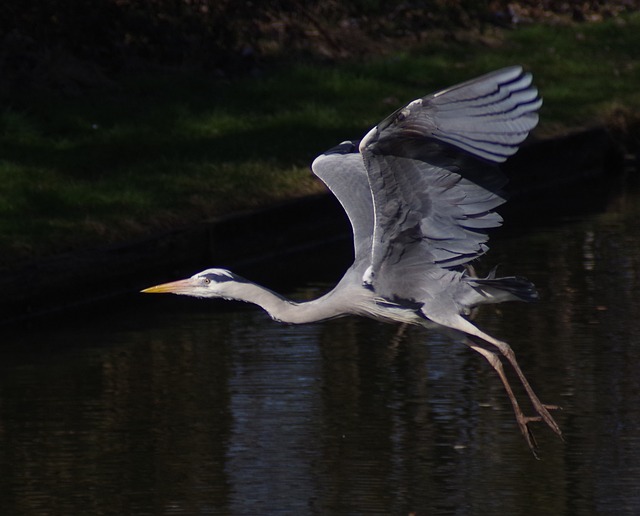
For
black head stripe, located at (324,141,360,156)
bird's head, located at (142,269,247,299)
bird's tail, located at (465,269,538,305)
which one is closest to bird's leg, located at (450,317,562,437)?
bird's tail, located at (465,269,538,305)

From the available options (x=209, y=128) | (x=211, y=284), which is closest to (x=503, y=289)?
(x=211, y=284)

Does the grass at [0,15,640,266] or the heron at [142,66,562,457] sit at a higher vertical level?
the grass at [0,15,640,266]

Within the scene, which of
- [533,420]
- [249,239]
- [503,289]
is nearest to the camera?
[533,420]

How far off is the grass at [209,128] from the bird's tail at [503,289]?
11.4 ft

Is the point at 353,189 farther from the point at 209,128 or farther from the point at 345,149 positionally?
the point at 209,128

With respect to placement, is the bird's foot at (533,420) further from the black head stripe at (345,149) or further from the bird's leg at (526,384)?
the black head stripe at (345,149)

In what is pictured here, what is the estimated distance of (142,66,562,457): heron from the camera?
579 centimetres

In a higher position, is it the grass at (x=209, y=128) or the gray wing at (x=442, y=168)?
the grass at (x=209, y=128)

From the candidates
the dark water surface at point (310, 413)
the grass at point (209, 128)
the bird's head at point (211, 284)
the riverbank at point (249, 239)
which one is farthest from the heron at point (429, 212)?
the grass at point (209, 128)

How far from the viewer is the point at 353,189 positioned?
749 cm

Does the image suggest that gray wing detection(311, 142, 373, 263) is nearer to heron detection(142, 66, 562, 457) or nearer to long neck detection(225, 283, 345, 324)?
heron detection(142, 66, 562, 457)

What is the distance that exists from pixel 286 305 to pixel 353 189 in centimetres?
73

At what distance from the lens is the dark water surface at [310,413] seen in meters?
6.47

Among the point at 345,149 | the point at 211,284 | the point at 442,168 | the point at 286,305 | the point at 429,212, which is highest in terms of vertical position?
the point at 345,149
